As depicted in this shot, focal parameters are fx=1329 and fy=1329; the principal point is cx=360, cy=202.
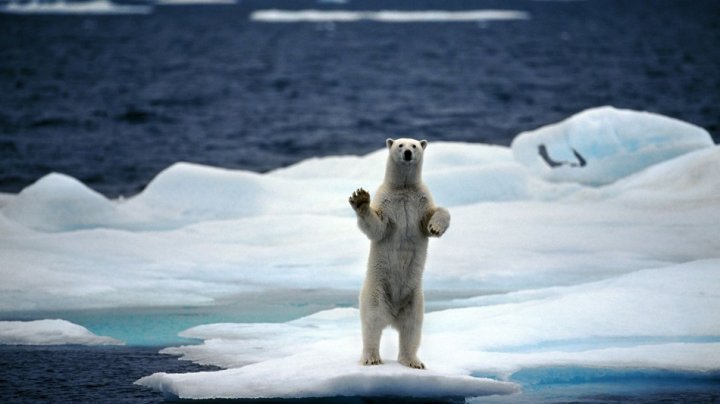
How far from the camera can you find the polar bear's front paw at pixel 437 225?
313 inches

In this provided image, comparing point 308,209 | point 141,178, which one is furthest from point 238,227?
point 141,178

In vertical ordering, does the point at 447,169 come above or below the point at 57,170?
below

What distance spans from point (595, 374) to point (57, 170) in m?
18.1

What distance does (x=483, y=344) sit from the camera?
9.41 m

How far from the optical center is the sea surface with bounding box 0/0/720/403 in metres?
9.56

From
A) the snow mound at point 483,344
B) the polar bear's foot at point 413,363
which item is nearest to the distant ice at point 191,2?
the snow mound at point 483,344

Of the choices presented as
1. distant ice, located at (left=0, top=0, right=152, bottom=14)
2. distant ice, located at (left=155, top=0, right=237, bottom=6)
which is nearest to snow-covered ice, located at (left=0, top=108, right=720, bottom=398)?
distant ice, located at (left=0, top=0, right=152, bottom=14)

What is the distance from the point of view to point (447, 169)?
56.7 feet

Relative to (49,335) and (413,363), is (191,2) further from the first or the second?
(413,363)

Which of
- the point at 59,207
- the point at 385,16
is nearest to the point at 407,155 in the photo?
the point at 59,207

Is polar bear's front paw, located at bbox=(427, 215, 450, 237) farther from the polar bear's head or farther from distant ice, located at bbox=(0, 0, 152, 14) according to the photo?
distant ice, located at bbox=(0, 0, 152, 14)

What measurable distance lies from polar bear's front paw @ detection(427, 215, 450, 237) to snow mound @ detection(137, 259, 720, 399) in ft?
2.85

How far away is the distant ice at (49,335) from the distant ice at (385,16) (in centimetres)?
10463

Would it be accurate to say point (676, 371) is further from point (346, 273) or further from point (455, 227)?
point (455, 227)
